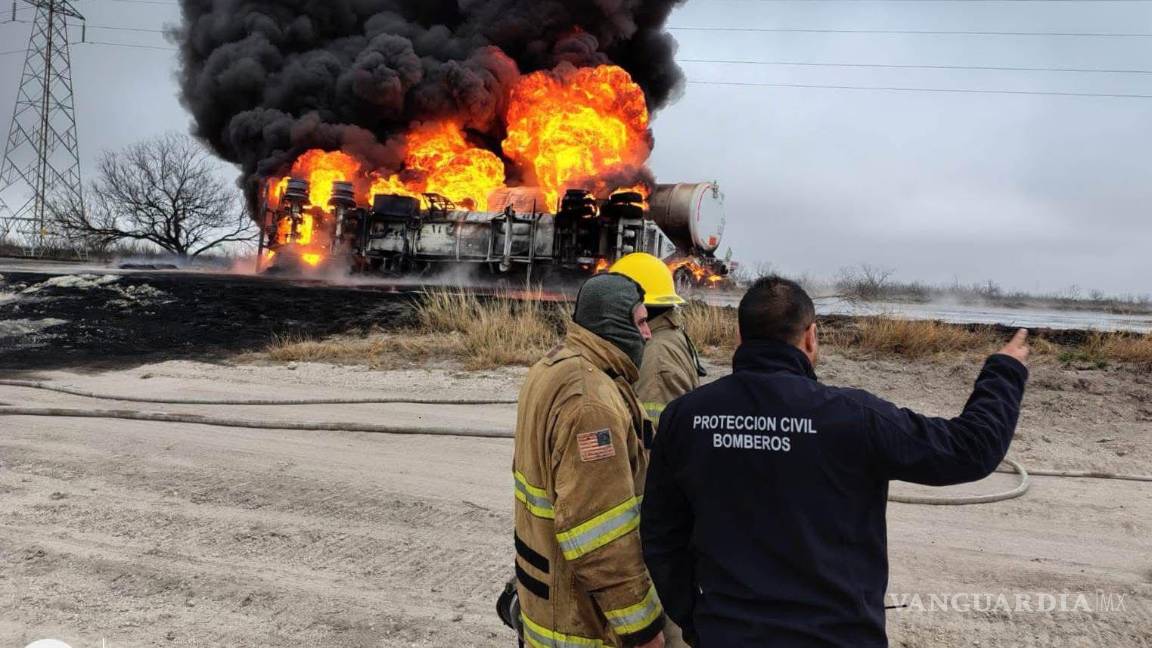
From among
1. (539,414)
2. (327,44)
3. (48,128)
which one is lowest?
(539,414)

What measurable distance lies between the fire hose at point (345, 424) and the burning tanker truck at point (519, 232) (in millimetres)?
11866

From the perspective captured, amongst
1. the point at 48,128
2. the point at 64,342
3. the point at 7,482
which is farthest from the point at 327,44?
the point at 7,482

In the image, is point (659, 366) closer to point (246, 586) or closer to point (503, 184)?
point (246, 586)

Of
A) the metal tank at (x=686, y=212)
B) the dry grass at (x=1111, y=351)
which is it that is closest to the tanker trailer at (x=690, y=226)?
the metal tank at (x=686, y=212)

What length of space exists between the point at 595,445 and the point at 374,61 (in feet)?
93.1

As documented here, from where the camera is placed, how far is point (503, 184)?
27.4 metres

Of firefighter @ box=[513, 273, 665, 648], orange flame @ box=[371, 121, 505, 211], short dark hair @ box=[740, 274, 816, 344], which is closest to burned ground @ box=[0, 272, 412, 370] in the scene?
orange flame @ box=[371, 121, 505, 211]

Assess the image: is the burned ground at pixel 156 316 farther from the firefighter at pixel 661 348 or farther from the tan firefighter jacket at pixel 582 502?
the tan firefighter jacket at pixel 582 502

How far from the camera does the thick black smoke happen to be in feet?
90.8

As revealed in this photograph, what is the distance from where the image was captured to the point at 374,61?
27641mm

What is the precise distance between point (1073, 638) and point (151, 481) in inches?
222

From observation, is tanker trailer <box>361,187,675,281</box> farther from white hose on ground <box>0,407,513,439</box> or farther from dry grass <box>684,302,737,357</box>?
white hose on ground <box>0,407,513,439</box>

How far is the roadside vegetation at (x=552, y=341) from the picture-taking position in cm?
964

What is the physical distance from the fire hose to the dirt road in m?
0.08
